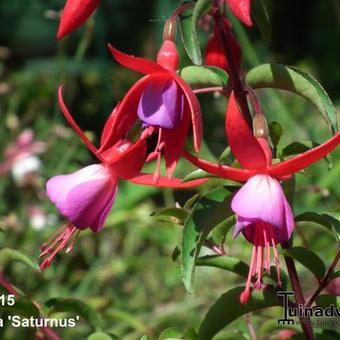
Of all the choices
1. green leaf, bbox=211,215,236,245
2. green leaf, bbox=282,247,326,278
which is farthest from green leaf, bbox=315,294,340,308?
green leaf, bbox=211,215,236,245

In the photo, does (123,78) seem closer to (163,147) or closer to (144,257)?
(144,257)

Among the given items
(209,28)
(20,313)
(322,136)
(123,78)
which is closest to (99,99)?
(123,78)

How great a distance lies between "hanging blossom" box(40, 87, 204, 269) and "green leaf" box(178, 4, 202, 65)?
0.29 feet

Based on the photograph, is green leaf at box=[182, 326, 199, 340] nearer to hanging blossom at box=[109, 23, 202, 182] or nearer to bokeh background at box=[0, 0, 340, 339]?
bokeh background at box=[0, 0, 340, 339]

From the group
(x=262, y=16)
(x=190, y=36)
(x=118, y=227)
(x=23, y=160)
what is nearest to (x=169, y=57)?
(x=190, y=36)

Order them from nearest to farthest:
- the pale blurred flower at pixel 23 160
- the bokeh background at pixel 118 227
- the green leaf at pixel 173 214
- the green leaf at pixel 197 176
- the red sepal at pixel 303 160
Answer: the red sepal at pixel 303 160, the green leaf at pixel 197 176, the green leaf at pixel 173 214, the bokeh background at pixel 118 227, the pale blurred flower at pixel 23 160

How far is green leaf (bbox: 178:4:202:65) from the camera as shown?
2.48ft

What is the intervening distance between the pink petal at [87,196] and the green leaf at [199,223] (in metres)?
0.08

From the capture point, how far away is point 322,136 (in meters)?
2.68

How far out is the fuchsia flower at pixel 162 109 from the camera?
2.35 ft

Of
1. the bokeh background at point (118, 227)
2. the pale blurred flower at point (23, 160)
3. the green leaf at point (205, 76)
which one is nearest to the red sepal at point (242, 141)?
the green leaf at point (205, 76)

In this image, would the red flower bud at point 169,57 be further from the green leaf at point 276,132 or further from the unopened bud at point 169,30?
the green leaf at point 276,132

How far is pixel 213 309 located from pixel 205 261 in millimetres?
50

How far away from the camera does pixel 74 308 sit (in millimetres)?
898
